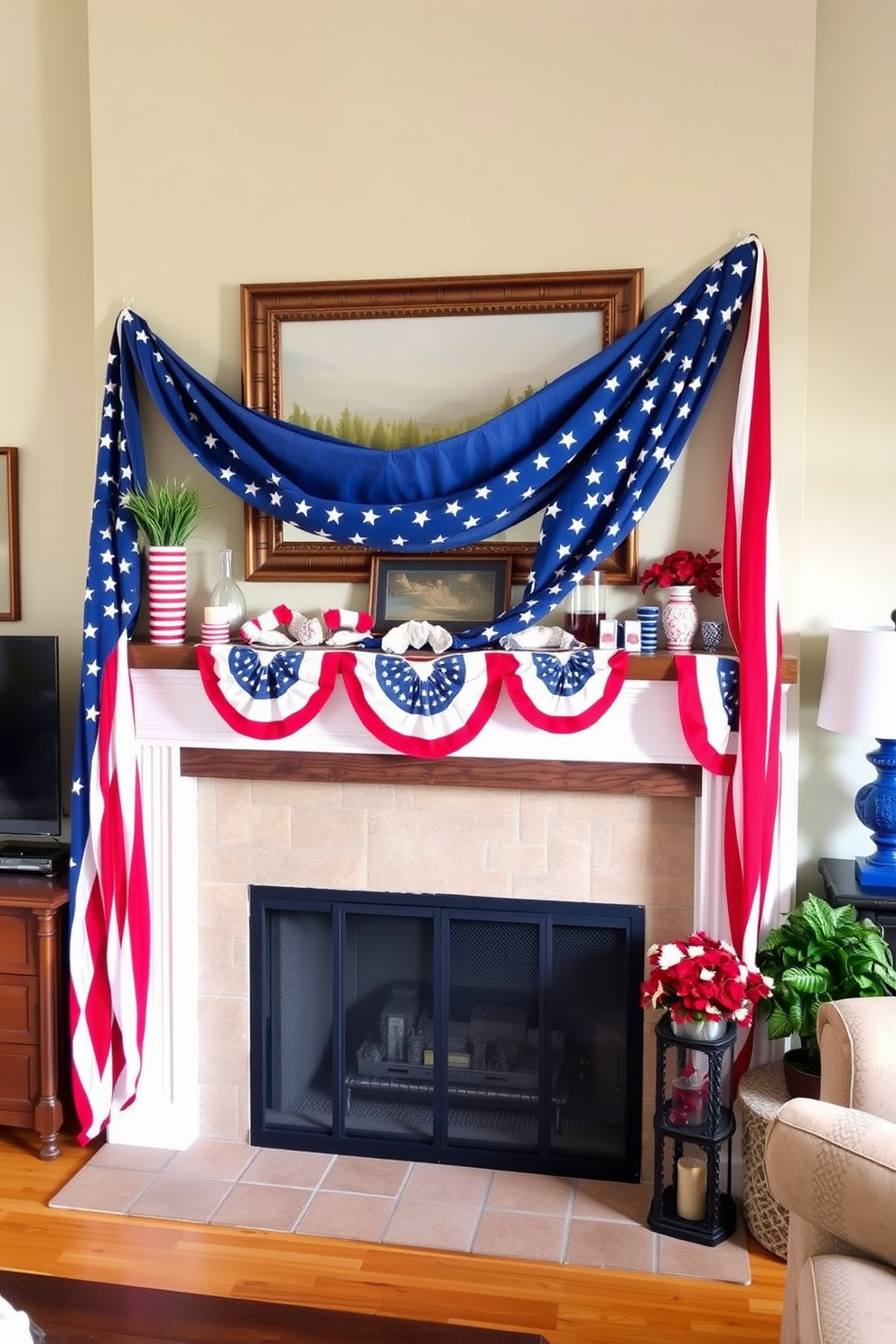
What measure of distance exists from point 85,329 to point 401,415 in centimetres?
104

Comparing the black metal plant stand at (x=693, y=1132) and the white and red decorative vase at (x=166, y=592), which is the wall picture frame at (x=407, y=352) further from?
the black metal plant stand at (x=693, y=1132)

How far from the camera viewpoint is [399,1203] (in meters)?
2.93

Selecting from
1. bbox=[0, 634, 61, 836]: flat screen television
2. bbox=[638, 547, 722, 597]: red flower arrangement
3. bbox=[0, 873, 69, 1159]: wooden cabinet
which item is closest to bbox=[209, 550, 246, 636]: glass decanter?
bbox=[0, 634, 61, 836]: flat screen television

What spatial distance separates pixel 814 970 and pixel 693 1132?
0.49 m

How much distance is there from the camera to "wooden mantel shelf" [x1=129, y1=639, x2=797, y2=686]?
280 centimetres

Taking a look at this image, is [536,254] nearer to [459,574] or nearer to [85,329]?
[459,574]

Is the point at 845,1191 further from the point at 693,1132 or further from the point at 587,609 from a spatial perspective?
the point at 587,609

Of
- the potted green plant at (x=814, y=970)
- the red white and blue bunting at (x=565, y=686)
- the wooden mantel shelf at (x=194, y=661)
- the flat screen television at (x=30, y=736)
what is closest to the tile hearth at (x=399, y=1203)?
the potted green plant at (x=814, y=970)

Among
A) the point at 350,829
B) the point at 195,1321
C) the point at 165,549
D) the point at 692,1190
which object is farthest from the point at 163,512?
the point at 692,1190

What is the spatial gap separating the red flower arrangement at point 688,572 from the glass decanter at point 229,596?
3.50 feet

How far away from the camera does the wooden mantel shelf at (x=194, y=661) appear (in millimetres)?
2801

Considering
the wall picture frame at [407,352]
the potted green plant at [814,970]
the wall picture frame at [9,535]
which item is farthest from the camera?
the wall picture frame at [9,535]

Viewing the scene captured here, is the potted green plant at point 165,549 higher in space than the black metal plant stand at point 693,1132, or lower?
higher

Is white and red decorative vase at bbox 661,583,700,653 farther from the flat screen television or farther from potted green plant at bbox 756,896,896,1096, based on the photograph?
the flat screen television
